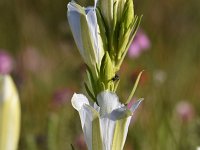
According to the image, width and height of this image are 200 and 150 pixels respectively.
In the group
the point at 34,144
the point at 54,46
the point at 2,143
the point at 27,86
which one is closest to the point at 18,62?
the point at 27,86

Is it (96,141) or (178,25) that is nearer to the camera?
(96,141)

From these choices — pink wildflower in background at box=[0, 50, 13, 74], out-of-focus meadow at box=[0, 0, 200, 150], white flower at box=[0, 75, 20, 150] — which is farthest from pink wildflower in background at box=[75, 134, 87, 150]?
white flower at box=[0, 75, 20, 150]

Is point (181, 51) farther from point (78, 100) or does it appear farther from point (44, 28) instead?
point (78, 100)

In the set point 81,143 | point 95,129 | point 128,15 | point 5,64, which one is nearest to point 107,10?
point 128,15

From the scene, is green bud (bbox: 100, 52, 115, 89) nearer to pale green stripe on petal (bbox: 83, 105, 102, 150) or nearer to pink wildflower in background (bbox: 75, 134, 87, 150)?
pale green stripe on petal (bbox: 83, 105, 102, 150)

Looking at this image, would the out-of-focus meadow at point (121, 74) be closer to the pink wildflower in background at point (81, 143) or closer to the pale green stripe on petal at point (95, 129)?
the pink wildflower in background at point (81, 143)

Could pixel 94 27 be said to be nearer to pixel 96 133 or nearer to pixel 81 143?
pixel 96 133
